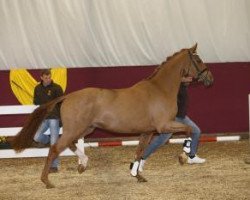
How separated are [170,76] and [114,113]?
38.5 inches

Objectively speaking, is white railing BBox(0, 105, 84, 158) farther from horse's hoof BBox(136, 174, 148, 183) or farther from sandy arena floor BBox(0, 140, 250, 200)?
horse's hoof BBox(136, 174, 148, 183)

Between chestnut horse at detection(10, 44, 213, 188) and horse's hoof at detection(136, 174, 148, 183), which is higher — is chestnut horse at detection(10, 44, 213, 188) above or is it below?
above

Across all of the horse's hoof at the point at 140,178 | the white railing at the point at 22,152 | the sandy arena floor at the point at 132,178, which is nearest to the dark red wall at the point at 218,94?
the sandy arena floor at the point at 132,178

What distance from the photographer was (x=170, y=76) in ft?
25.4

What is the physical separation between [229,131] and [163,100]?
4.44 metres

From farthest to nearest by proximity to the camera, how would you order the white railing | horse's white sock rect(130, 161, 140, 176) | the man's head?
1. the white railing
2. the man's head
3. horse's white sock rect(130, 161, 140, 176)

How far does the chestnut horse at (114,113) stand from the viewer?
7258mm

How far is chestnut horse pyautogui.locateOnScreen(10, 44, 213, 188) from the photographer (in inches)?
286

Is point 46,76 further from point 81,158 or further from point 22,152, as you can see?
point 22,152

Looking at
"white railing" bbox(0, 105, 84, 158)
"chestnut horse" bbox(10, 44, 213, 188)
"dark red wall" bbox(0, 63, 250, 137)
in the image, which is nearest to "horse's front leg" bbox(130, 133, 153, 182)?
"chestnut horse" bbox(10, 44, 213, 188)

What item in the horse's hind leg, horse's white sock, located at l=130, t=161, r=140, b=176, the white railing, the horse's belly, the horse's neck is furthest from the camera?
the white railing

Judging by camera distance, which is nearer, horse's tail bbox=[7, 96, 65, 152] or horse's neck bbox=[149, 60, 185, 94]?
horse's tail bbox=[7, 96, 65, 152]

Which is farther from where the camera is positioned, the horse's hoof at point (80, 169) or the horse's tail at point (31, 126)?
the horse's hoof at point (80, 169)

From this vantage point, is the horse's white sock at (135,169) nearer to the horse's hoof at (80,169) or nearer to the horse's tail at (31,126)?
the horse's hoof at (80,169)
